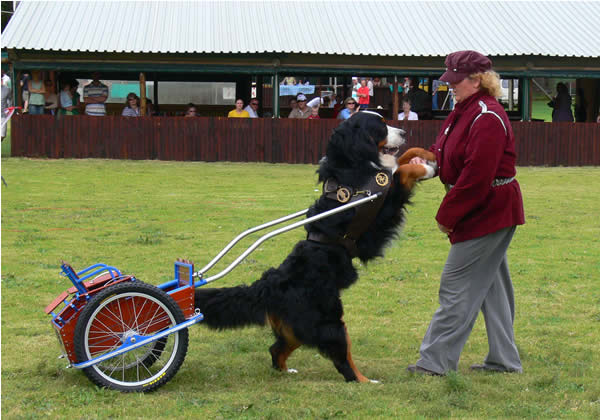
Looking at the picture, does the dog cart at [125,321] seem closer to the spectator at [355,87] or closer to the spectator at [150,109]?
the spectator at [150,109]

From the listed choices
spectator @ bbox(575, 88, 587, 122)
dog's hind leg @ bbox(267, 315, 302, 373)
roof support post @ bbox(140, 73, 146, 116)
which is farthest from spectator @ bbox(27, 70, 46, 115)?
dog's hind leg @ bbox(267, 315, 302, 373)

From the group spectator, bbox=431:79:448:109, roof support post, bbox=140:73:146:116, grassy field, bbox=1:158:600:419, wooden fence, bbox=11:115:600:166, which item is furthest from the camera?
spectator, bbox=431:79:448:109

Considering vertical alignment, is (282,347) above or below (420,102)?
below

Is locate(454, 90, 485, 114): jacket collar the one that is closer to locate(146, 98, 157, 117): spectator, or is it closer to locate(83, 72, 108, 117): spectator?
locate(83, 72, 108, 117): spectator

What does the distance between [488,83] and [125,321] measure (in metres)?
2.77

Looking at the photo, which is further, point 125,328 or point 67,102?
point 67,102

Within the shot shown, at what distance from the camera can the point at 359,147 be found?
5.21 metres

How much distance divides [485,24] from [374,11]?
139 inches

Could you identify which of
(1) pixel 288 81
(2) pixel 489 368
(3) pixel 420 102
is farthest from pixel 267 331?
(1) pixel 288 81

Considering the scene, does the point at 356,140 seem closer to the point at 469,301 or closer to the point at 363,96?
the point at 469,301

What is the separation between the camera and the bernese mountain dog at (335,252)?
514 cm

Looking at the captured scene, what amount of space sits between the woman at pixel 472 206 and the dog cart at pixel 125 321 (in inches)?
22.3

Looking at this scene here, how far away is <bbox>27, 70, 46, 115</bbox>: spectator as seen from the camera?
72.0ft

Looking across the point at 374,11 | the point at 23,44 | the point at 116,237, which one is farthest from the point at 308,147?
the point at 116,237
